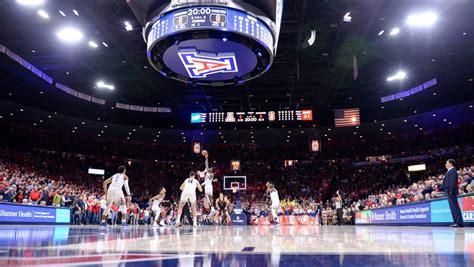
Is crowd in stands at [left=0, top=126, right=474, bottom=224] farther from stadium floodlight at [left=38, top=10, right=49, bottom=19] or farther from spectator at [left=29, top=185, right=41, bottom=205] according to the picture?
stadium floodlight at [left=38, top=10, right=49, bottom=19]

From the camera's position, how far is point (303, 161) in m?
35.7

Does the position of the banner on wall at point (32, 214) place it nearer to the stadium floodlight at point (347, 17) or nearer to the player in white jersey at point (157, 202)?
the player in white jersey at point (157, 202)

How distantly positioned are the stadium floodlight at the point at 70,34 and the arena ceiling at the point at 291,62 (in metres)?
0.31

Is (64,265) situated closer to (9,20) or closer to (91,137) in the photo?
(9,20)

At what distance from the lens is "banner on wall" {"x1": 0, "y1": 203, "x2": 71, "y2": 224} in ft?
41.9

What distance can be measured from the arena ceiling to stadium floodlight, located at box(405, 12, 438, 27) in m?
0.32

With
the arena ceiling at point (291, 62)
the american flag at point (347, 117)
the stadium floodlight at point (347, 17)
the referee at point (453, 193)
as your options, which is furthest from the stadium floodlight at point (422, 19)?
the american flag at point (347, 117)

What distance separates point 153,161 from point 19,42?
2030 cm

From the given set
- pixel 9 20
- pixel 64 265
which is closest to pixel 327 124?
pixel 9 20

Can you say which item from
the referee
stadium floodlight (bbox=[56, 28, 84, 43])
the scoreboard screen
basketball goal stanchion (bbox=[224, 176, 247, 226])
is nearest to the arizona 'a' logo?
the referee

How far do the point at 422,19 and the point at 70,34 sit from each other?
15.4 meters

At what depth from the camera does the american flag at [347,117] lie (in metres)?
23.1

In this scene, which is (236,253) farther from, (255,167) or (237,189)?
(255,167)

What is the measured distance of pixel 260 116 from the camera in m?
22.0
